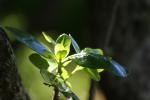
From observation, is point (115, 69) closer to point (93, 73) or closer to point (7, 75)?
point (93, 73)

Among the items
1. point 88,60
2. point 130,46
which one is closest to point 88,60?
point 88,60

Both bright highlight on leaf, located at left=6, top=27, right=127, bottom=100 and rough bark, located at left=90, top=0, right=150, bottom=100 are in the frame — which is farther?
rough bark, located at left=90, top=0, right=150, bottom=100

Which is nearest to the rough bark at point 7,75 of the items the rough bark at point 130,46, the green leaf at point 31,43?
the green leaf at point 31,43

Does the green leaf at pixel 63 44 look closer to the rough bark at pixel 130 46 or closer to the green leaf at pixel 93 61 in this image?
the green leaf at pixel 93 61

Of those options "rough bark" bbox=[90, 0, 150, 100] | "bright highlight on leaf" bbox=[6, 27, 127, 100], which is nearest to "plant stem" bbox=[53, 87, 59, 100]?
"bright highlight on leaf" bbox=[6, 27, 127, 100]

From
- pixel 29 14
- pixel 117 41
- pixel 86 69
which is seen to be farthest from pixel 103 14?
pixel 86 69

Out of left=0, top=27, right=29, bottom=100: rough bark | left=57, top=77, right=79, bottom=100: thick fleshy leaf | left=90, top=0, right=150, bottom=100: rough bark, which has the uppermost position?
left=90, top=0, right=150, bottom=100: rough bark

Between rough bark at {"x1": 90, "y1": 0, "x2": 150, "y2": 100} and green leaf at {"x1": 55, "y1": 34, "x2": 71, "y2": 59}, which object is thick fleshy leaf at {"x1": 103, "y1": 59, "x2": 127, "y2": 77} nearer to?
green leaf at {"x1": 55, "y1": 34, "x2": 71, "y2": 59}
